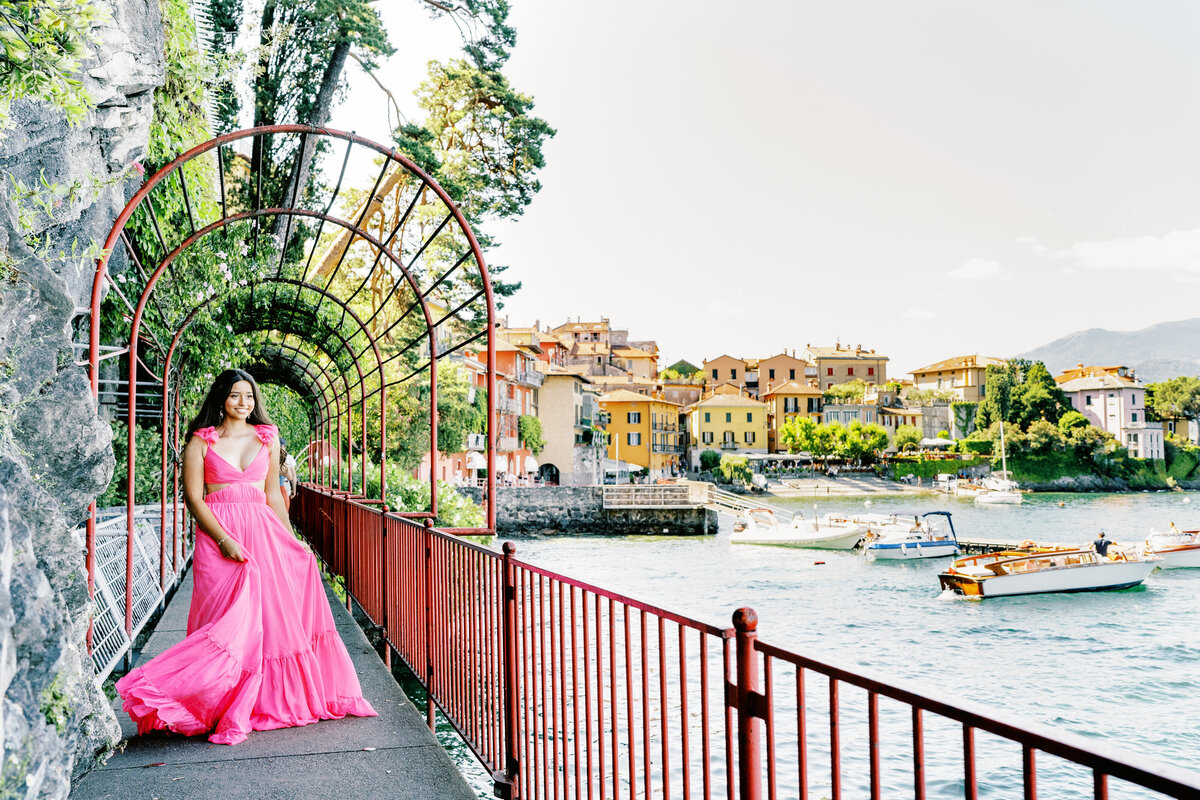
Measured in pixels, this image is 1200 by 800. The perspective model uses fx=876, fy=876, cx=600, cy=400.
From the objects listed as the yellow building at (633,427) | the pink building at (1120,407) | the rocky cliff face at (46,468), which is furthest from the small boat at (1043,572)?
the pink building at (1120,407)

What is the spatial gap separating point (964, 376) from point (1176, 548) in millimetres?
70321

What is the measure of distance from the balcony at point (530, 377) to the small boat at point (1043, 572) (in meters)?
29.3

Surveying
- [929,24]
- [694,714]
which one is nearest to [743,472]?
[929,24]

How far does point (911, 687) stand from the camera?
142 centimetres

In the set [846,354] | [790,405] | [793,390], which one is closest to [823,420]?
[790,405]

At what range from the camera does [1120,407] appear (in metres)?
90.2

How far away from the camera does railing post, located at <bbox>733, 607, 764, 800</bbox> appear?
5.69 feet

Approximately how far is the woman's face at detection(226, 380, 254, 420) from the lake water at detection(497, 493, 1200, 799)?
86.8 inches

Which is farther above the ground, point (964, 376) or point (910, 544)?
point (964, 376)

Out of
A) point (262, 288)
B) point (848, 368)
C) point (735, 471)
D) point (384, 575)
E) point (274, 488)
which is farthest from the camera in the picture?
point (848, 368)

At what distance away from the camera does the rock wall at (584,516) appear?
40844 mm

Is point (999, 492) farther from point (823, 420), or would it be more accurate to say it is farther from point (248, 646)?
point (248, 646)

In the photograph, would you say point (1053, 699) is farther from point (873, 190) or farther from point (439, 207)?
point (873, 190)

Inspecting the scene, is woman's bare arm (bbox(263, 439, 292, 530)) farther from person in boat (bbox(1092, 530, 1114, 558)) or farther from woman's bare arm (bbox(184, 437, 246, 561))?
person in boat (bbox(1092, 530, 1114, 558))
